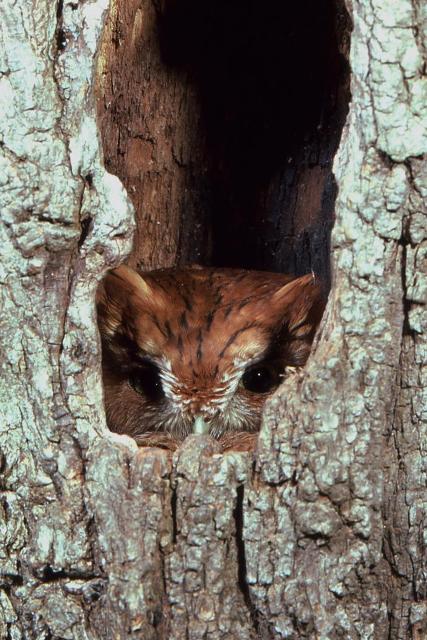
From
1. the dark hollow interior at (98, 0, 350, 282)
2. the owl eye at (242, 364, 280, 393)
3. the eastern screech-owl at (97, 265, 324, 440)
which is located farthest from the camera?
the dark hollow interior at (98, 0, 350, 282)

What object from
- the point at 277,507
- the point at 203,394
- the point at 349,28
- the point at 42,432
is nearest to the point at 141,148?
the point at 349,28

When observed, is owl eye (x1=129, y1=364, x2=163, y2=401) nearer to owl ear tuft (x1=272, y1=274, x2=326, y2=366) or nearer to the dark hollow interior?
owl ear tuft (x1=272, y1=274, x2=326, y2=366)

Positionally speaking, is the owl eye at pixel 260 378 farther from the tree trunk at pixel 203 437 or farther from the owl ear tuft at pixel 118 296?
the tree trunk at pixel 203 437

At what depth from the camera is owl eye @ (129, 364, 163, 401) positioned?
8.83ft

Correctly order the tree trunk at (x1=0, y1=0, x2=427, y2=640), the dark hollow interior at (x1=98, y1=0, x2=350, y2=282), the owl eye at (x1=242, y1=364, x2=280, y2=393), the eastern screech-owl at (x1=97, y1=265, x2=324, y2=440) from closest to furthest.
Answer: the tree trunk at (x1=0, y1=0, x2=427, y2=640) < the eastern screech-owl at (x1=97, y1=265, x2=324, y2=440) < the owl eye at (x1=242, y1=364, x2=280, y2=393) < the dark hollow interior at (x1=98, y1=0, x2=350, y2=282)

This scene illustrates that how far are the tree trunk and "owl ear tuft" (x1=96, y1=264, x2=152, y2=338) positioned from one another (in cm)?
48

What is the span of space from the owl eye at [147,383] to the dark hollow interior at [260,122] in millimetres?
731

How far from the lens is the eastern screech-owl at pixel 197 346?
2566 mm

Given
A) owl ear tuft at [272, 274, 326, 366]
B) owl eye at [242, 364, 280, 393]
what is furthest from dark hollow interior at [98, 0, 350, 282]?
owl eye at [242, 364, 280, 393]

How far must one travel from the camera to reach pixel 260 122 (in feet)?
11.3

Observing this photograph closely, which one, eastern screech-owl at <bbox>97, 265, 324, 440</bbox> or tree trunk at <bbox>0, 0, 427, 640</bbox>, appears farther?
eastern screech-owl at <bbox>97, 265, 324, 440</bbox>

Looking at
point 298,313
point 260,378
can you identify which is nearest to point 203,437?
point 260,378

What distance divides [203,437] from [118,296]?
2.22 feet

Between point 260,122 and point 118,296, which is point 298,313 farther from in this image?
point 260,122
